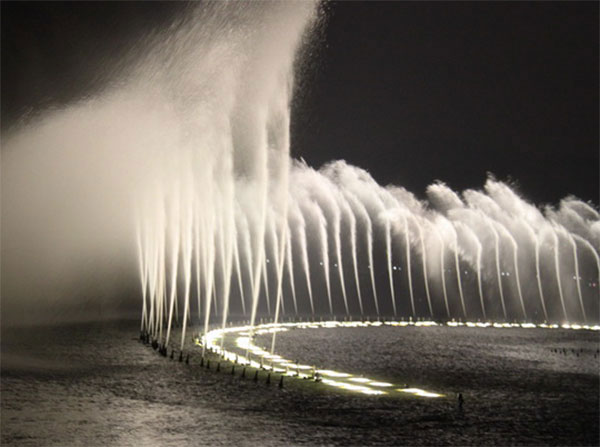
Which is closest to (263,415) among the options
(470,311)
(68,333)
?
(68,333)

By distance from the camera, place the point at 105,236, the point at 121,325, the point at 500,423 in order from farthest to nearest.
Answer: the point at 105,236
the point at 121,325
the point at 500,423

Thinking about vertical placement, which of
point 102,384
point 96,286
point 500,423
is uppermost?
point 96,286

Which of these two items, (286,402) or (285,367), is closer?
(286,402)

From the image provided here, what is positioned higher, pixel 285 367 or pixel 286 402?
pixel 285 367

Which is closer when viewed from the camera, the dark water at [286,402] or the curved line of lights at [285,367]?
the dark water at [286,402]

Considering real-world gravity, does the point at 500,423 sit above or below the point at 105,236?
below

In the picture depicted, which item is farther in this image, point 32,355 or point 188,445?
point 32,355

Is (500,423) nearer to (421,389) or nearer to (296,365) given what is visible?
(421,389)

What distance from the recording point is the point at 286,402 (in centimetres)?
2986

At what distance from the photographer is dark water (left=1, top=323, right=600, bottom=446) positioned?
77.0 ft

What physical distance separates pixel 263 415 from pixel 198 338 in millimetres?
35476

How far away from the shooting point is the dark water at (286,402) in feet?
77.0

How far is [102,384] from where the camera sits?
110 ft

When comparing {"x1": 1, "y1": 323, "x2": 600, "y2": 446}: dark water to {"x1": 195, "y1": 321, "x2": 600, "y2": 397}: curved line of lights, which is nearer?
{"x1": 1, "y1": 323, "x2": 600, "y2": 446}: dark water
